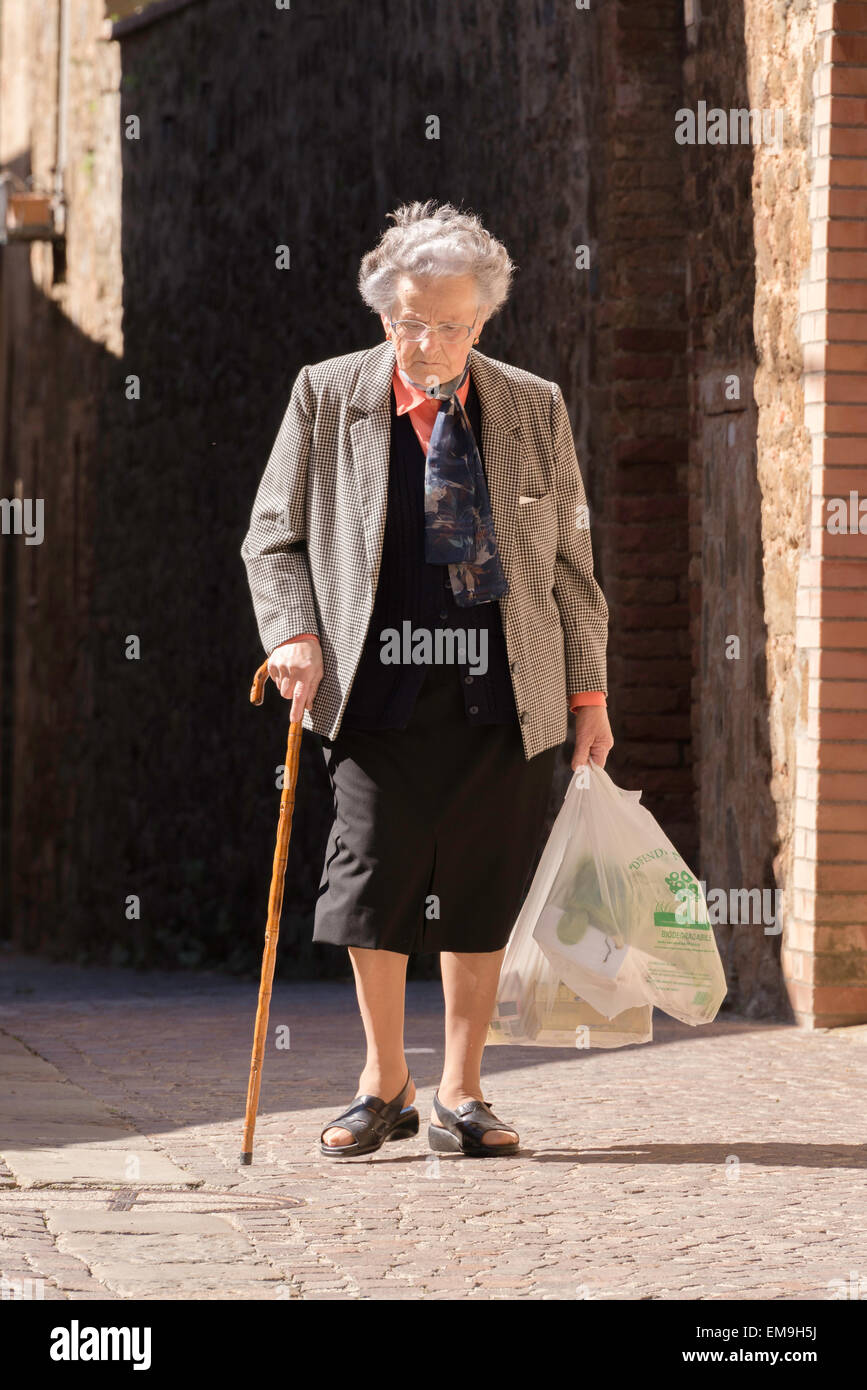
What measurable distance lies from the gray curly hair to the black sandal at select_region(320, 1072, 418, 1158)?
1.60 metres

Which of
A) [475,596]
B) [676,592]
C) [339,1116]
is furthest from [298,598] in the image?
[676,592]

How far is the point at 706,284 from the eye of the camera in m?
7.05

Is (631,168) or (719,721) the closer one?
(719,721)

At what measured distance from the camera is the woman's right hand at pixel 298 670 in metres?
4.31

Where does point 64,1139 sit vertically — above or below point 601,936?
below

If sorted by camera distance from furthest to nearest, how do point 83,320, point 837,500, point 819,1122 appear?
point 83,320 → point 837,500 → point 819,1122

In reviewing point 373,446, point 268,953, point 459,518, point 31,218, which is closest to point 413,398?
point 373,446

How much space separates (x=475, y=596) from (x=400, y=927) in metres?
0.69

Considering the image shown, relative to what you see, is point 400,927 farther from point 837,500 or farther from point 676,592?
point 676,592

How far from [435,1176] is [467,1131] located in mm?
222

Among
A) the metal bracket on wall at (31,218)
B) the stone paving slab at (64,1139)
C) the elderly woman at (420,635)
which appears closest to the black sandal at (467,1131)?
the elderly woman at (420,635)

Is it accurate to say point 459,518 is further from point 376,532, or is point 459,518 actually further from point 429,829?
point 429,829

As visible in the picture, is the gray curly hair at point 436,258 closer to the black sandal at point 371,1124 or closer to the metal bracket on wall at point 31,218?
the black sandal at point 371,1124

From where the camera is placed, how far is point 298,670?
4.32m
